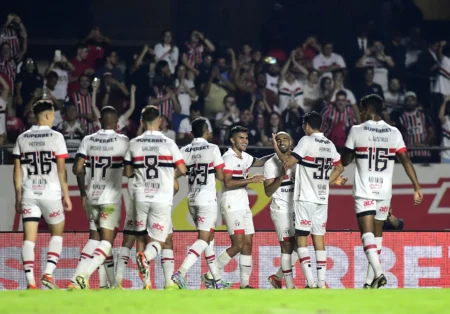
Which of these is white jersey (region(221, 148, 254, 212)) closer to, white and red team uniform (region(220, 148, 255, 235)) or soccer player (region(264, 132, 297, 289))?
white and red team uniform (region(220, 148, 255, 235))

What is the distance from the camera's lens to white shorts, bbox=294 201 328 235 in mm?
13398

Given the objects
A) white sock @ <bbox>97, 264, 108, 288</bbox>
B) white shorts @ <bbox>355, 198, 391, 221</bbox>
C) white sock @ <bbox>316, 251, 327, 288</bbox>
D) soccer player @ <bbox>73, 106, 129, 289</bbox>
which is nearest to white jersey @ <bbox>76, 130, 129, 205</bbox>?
soccer player @ <bbox>73, 106, 129, 289</bbox>

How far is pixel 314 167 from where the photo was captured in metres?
13.4

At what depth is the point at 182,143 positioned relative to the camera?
715 inches

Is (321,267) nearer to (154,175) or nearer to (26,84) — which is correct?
(154,175)

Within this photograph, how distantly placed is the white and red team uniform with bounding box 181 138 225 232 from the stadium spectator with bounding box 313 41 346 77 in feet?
24.1

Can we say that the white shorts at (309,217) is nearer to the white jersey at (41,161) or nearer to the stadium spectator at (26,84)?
the white jersey at (41,161)

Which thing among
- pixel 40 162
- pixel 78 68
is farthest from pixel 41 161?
pixel 78 68

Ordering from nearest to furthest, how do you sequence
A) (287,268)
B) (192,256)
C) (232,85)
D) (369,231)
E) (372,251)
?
(372,251) < (369,231) < (192,256) < (287,268) < (232,85)

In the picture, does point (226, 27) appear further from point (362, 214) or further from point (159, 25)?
point (362, 214)

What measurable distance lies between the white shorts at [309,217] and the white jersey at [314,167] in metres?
0.07

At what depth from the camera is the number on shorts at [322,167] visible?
1338 cm

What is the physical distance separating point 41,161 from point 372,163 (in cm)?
401

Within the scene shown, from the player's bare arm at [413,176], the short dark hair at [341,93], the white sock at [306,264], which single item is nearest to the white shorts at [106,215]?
the white sock at [306,264]
